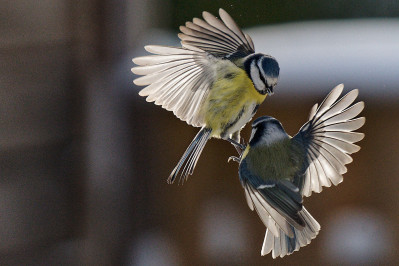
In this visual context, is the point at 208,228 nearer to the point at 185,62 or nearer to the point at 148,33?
the point at 148,33

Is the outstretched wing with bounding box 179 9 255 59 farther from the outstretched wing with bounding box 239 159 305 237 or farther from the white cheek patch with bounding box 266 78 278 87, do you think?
the outstretched wing with bounding box 239 159 305 237

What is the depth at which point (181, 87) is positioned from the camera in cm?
100

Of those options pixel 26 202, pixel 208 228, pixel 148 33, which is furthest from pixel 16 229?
pixel 148 33

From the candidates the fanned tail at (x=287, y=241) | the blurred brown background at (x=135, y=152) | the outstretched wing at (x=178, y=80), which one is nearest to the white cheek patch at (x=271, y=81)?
the outstretched wing at (x=178, y=80)

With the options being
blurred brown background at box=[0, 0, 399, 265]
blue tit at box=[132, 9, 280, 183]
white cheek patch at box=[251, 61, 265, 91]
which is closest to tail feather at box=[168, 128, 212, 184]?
blue tit at box=[132, 9, 280, 183]

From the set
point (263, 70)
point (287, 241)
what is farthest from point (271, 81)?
point (287, 241)

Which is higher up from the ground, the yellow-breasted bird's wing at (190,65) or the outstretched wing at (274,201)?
the yellow-breasted bird's wing at (190,65)

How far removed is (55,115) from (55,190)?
344 millimetres

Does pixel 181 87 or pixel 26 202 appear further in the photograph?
pixel 26 202

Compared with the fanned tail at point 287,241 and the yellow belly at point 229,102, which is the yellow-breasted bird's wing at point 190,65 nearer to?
the yellow belly at point 229,102

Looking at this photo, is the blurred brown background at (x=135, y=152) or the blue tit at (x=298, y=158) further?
the blurred brown background at (x=135, y=152)

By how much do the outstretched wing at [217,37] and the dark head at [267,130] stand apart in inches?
3.7

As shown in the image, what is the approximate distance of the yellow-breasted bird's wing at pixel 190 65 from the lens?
35.8 inches

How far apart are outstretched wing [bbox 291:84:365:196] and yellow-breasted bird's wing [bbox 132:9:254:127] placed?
15 centimetres
